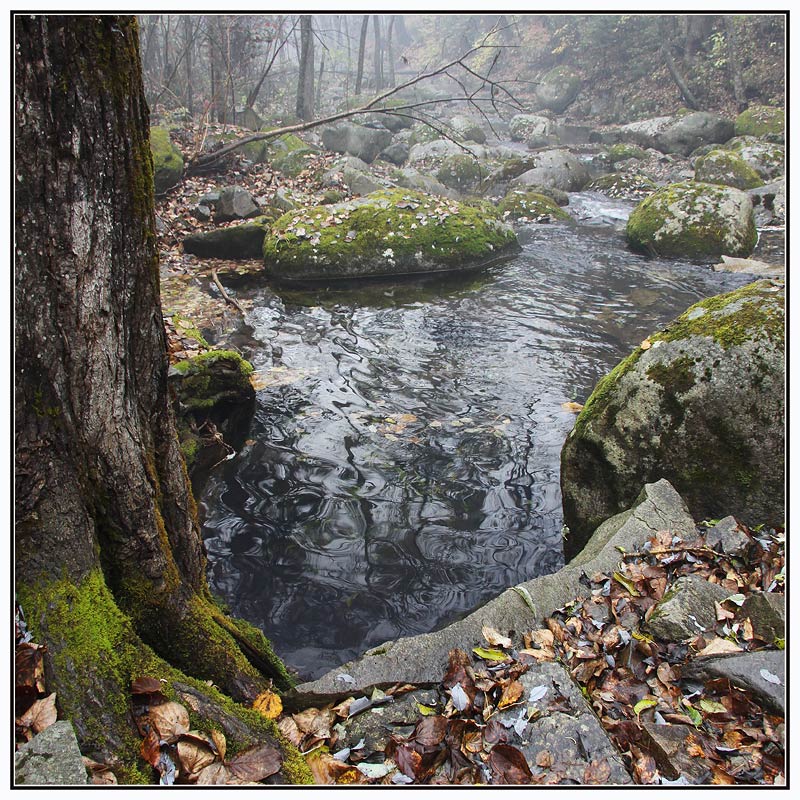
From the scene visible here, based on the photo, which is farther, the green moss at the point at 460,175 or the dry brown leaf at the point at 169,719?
the green moss at the point at 460,175

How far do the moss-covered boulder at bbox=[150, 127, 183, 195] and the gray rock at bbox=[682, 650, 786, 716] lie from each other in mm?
12332

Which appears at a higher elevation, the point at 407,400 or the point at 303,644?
the point at 407,400

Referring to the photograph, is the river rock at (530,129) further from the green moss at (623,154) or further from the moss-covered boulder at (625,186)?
the moss-covered boulder at (625,186)

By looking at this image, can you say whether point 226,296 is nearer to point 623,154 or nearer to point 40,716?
point 40,716

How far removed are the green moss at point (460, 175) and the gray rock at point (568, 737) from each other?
18321mm

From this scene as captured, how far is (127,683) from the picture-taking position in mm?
2029

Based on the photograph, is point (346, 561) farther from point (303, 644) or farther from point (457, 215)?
point (457, 215)

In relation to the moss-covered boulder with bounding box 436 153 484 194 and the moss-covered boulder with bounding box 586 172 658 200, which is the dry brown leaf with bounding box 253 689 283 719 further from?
the moss-covered boulder with bounding box 436 153 484 194

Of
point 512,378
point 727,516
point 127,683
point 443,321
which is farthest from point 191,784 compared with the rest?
point 443,321

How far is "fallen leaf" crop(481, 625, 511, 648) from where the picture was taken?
9.91 ft

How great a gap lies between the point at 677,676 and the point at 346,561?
Answer: 95.7 inches

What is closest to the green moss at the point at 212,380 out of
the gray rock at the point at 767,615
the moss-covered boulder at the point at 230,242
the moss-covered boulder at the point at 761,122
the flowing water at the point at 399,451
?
the flowing water at the point at 399,451

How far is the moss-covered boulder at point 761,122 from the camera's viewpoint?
20.2m

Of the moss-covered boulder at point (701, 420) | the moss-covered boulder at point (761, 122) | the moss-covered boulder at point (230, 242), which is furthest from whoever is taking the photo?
the moss-covered boulder at point (761, 122)
